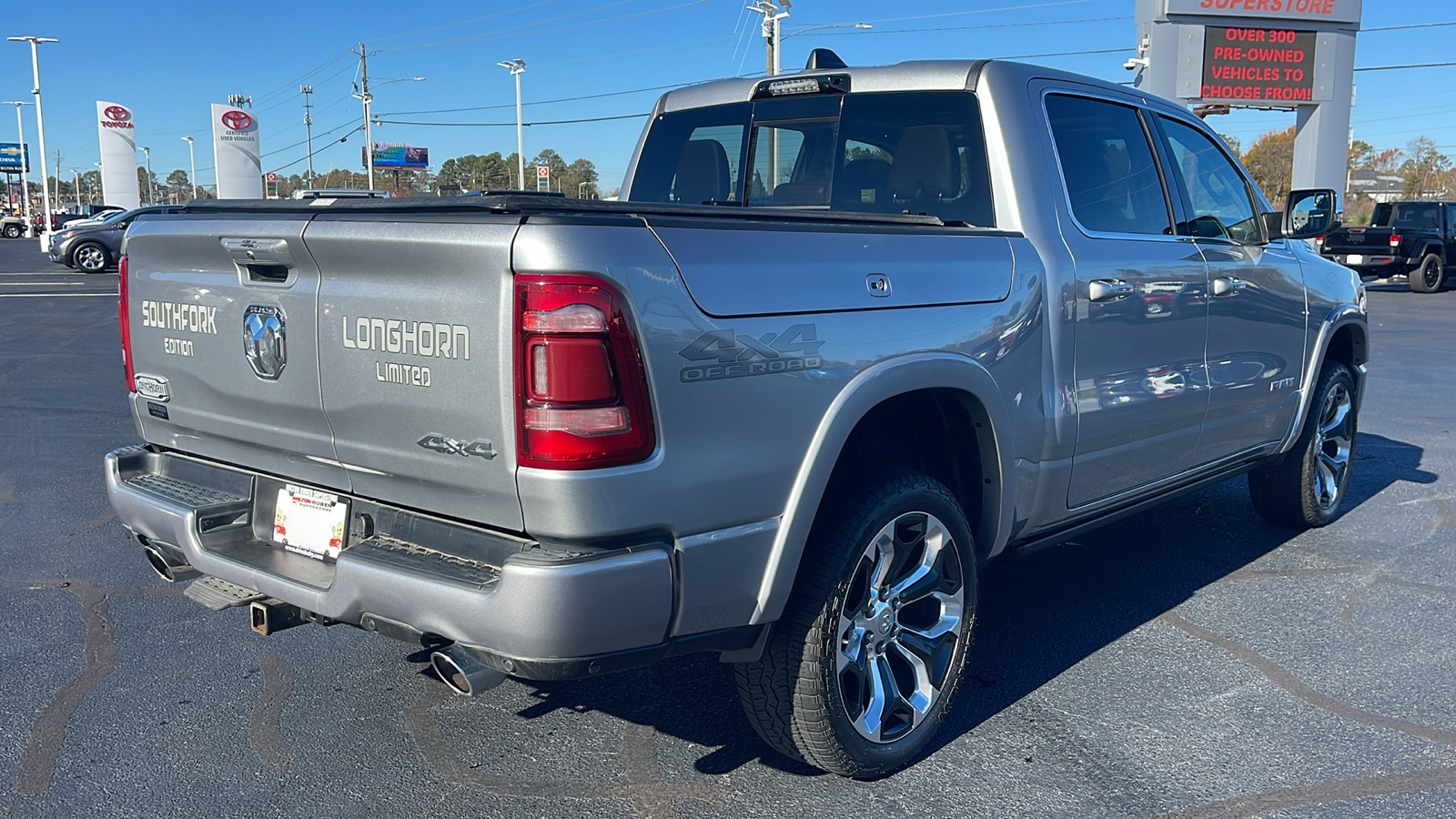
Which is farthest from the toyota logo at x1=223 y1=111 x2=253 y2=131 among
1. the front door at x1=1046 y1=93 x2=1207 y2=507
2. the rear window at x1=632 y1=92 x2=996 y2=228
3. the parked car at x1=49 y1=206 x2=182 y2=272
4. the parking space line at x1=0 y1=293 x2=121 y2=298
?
the front door at x1=1046 y1=93 x2=1207 y2=507

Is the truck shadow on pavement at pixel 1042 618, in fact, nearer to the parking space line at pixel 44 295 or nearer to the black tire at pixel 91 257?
the parking space line at pixel 44 295

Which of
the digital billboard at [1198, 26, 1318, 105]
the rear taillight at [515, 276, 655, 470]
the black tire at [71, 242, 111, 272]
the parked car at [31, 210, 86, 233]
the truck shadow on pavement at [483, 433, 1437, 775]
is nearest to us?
the rear taillight at [515, 276, 655, 470]

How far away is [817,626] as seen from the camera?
283cm

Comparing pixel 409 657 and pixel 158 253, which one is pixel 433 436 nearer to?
pixel 158 253

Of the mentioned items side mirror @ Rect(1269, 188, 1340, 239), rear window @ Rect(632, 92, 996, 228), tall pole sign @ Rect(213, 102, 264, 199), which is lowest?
side mirror @ Rect(1269, 188, 1340, 239)

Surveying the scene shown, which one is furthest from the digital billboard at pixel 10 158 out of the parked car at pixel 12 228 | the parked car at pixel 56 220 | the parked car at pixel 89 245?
the parked car at pixel 89 245

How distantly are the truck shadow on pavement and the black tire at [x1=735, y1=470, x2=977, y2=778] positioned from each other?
228mm

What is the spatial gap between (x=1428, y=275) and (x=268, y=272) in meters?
26.1

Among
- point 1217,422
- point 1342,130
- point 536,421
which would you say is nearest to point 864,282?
point 536,421

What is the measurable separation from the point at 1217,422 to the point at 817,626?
246 centimetres

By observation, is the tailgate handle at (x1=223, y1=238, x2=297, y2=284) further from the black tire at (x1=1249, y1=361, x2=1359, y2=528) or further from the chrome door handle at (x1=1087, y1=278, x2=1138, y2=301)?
the black tire at (x1=1249, y1=361, x2=1359, y2=528)

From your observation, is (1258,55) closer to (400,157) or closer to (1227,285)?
(1227,285)

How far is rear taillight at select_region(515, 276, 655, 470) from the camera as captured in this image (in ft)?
7.56

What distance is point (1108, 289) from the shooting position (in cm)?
375
